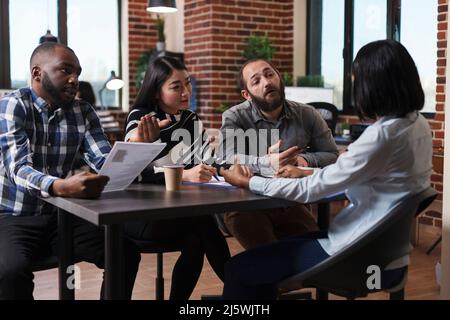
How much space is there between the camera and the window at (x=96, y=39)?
6.78 m

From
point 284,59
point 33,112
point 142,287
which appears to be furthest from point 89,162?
point 284,59

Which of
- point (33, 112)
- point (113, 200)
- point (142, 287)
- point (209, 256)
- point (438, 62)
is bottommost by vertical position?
point (142, 287)

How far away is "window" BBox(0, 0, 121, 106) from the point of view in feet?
21.2

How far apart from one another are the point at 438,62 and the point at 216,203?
3.35 metres

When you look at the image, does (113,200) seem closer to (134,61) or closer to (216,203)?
(216,203)

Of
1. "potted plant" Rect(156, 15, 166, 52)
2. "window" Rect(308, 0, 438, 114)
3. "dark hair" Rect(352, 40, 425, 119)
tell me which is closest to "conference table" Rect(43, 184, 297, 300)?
"dark hair" Rect(352, 40, 425, 119)

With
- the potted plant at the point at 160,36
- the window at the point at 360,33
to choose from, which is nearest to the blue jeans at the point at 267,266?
the window at the point at 360,33

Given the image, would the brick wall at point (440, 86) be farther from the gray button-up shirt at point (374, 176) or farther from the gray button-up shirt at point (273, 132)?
the gray button-up shirt at point (374, 176)

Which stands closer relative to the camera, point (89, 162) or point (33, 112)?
point (33, 112)

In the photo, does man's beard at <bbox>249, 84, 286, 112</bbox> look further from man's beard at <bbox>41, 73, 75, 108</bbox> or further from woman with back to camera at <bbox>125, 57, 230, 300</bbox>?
man's beard at <bbox>41, 73, 75, 108</bbox>

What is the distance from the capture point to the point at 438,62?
14.9ft

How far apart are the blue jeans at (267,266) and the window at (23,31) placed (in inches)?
205

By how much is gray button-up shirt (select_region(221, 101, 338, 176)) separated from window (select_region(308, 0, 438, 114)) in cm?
252

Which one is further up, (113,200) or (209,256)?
(113,200)
